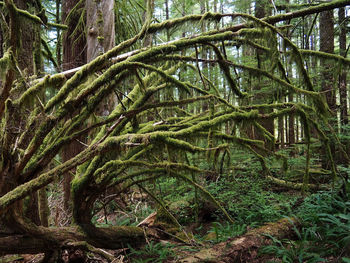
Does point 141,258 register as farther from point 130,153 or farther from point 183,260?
point 130,153

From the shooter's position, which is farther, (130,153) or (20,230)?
(130,153)

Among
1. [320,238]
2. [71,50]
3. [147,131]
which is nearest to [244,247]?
[320,238]

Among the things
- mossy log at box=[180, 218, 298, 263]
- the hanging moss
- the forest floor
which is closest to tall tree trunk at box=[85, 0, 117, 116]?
the hanging moss

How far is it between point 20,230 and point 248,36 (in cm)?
332

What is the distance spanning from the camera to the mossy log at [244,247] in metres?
3.36

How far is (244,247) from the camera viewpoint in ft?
12.0

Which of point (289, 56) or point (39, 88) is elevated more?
point (289, 56)

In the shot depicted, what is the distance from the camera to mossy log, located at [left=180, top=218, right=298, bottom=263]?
11.0 ft

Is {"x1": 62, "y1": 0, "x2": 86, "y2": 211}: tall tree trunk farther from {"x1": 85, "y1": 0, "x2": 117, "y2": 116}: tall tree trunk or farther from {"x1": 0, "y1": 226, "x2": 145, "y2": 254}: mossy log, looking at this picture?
{"x1": 0, "y1": 226, "x2": 145, "y2": 254}: mossy log

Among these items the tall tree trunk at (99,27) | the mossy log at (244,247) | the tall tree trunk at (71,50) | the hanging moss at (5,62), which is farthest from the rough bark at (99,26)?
the mossy log at (244,247)

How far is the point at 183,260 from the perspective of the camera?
338cm

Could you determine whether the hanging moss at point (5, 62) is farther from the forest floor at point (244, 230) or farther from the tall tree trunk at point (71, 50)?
the tall tree trunk at point (71, 50)

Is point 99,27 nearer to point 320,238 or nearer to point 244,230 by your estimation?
point 244,230

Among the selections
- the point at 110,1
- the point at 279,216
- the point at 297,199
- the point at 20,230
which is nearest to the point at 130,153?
the point at 20,230
